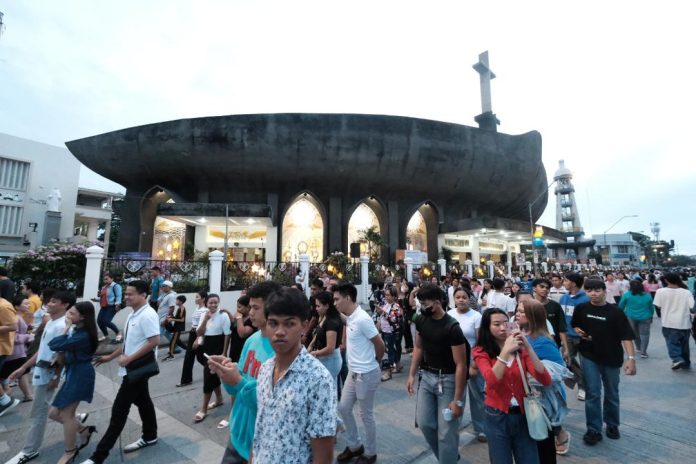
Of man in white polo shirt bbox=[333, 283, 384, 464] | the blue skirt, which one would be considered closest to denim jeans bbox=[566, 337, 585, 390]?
man in white polo shirt bbox=[333, 283, 384, 464]

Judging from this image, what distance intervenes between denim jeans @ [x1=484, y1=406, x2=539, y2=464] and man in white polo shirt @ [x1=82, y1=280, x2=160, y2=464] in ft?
11.2

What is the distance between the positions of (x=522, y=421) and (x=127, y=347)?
3.87 metres

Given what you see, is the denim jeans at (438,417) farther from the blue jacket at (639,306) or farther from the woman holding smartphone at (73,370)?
the blue jacket at (639,306)

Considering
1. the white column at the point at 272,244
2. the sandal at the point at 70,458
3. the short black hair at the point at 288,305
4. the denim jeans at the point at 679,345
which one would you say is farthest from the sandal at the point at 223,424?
the white column at the point at 272,244

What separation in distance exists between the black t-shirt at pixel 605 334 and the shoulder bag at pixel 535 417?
192cm

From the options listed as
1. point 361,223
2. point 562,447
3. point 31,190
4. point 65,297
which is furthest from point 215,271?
point 31,190

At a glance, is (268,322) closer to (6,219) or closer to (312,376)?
(312,376)

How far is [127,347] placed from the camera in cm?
360

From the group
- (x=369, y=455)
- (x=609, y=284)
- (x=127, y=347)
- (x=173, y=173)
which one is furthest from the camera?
(x=173, y=173)

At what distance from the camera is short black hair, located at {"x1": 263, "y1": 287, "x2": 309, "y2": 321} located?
1.59 metres

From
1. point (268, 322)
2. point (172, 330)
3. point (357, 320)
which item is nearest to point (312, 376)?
point (268, 322)

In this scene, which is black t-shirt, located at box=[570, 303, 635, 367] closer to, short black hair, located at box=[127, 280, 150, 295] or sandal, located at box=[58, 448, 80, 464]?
short black hair, located at box=[127, 280, 150, 295]

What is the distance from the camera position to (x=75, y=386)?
3363 mm

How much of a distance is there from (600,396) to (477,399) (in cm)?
130
